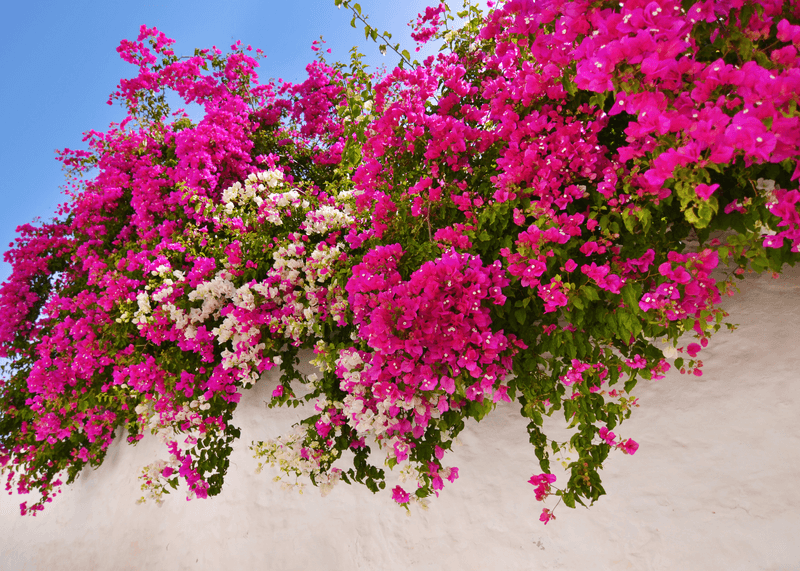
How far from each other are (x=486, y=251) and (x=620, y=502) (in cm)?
212

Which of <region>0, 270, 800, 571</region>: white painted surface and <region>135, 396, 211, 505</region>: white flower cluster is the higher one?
<region>135, 396, 211, 505</region>: white flower cluster

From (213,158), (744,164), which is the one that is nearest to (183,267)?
(213,158)

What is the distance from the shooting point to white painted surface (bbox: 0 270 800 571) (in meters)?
2.70

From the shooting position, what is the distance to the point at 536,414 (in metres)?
2.41

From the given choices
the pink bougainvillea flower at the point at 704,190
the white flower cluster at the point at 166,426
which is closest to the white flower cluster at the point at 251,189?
the white flower cluster at the point at 166,426

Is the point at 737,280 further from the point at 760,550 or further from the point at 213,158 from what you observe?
the point at 213,158

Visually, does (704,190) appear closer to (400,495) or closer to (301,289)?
(400,495)

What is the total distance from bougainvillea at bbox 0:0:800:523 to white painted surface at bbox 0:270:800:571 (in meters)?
0.23

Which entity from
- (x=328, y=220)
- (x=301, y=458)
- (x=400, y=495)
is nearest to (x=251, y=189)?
(x=328, y=220)

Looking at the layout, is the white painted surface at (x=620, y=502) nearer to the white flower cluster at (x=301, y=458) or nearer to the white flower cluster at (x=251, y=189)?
the white flower cluster at (x=301, y=458)

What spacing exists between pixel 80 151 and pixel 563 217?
7685 mm

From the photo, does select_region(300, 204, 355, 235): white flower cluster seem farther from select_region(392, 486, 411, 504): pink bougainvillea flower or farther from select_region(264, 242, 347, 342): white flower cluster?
select_region(392, 486, 411, 504): pink bougainvillea flower

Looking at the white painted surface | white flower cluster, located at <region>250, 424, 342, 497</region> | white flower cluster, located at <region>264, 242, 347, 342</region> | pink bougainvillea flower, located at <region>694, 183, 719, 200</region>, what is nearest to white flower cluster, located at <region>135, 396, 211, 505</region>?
the white painted surface

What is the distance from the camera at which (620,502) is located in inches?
120
